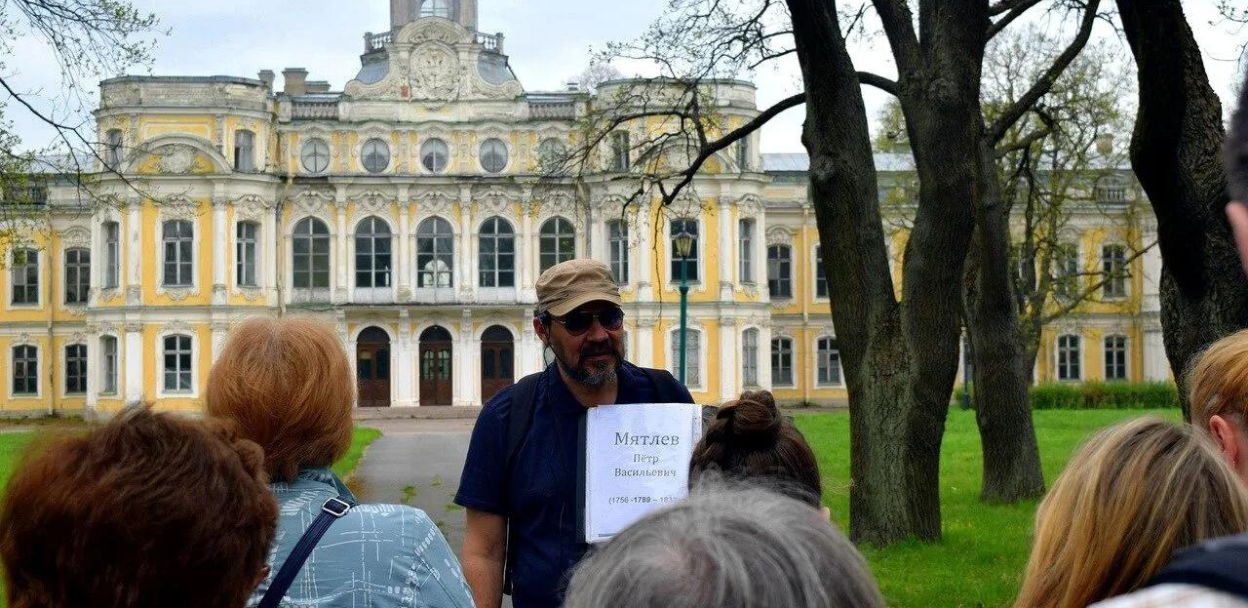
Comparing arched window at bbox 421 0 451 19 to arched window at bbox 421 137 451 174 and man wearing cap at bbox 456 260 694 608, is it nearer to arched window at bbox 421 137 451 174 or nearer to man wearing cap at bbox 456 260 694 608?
arched window at bbox 421 137 451 174

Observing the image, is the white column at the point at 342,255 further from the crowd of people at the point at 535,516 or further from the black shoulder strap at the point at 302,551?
the black shoulder strap at the point at 302,551

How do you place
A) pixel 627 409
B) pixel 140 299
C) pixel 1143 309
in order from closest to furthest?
pixel 627 409, pixel 140 299, pixel 1143 309

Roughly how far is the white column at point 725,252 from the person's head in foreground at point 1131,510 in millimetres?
44164

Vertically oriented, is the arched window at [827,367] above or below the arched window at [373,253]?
below

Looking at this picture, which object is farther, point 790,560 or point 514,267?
point 514,267

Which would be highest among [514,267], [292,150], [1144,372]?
[292,150]

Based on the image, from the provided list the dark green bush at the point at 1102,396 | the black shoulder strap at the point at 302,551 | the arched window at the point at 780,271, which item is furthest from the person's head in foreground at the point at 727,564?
the arched window at the point at 780,271

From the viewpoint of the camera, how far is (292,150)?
46594 mm

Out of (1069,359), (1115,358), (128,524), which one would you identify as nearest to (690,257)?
(1069,359)

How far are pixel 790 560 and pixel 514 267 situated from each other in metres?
45.5

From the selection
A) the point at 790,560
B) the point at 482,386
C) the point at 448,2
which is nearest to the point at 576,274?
the point at 790,560

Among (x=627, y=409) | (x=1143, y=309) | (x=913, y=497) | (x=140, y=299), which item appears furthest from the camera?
(x=1143, y=309)

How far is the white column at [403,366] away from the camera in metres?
45.6

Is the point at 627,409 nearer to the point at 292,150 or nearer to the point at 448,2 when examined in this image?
the point at 292,150
